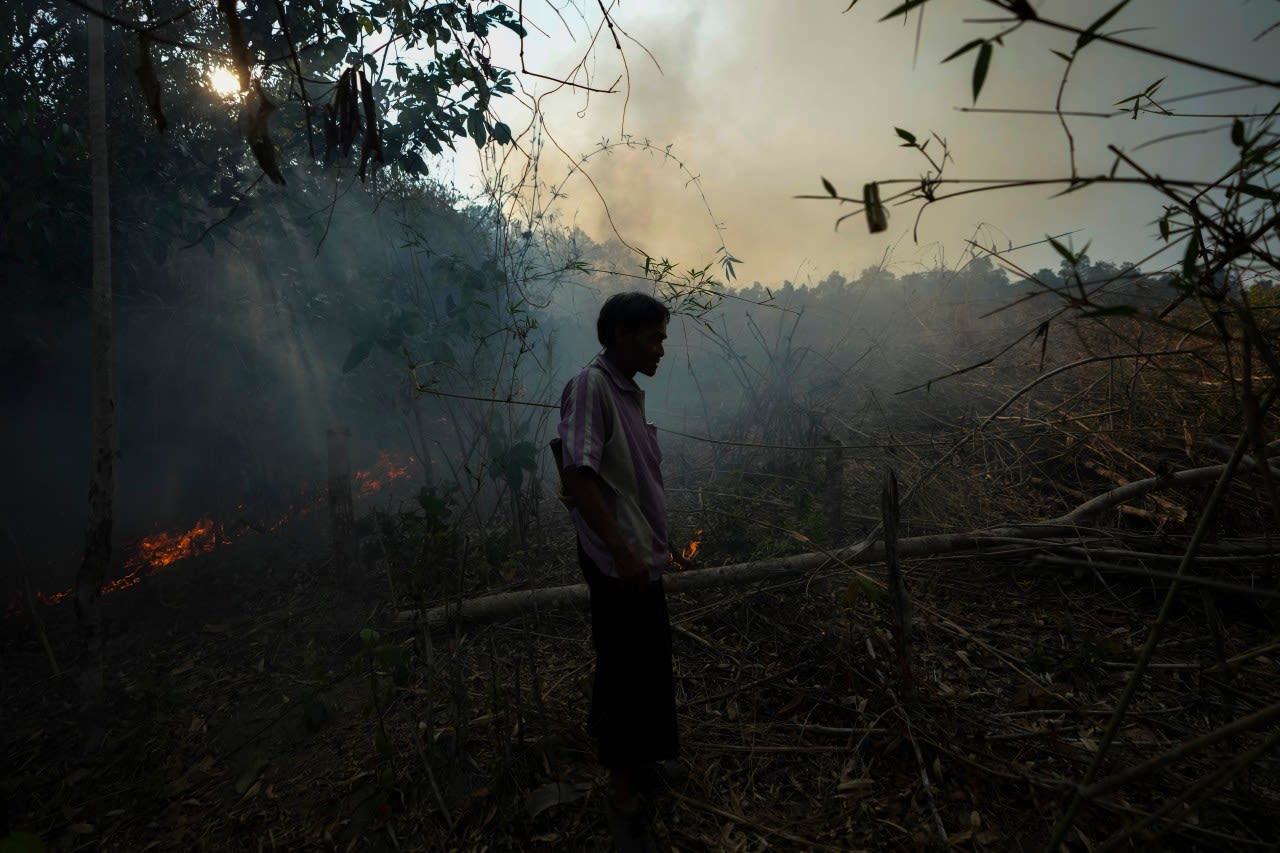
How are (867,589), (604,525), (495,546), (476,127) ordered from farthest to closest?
(495,546) → (476,127) → (867,589) → (604,525)

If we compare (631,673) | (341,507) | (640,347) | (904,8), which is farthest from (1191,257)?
(341,507)

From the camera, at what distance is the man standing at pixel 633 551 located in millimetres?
2082

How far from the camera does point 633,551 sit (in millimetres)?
2021

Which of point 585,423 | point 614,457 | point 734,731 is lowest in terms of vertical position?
point 734,731

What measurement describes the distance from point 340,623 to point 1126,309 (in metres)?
4.86

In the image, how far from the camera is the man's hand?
1.98 metres

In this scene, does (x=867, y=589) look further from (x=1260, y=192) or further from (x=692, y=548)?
(x=692, y=548)

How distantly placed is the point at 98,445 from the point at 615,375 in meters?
3.30

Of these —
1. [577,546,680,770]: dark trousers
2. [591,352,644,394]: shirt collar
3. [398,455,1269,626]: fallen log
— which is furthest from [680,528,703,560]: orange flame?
[591,352,644,394]: shirt collar

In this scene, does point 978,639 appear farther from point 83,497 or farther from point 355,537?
point 83,497

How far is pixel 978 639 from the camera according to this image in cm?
312

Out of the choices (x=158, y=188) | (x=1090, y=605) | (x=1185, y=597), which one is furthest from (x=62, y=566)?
(x=1185, y=597)

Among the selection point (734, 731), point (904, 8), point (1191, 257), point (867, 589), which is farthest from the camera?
point (734, 731)

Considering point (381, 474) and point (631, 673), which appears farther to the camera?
point (381, 474)
